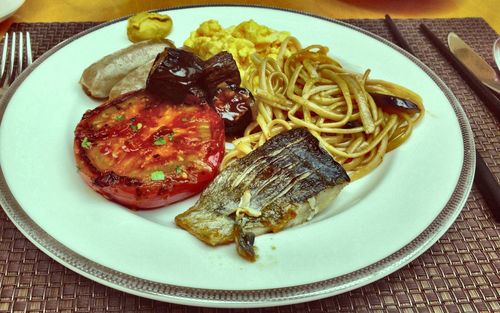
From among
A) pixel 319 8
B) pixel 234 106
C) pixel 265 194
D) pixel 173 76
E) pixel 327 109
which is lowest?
pixel 319 8

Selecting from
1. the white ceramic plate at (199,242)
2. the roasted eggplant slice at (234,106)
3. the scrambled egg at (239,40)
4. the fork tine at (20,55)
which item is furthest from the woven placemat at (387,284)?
the scrambled egg at (239,40)

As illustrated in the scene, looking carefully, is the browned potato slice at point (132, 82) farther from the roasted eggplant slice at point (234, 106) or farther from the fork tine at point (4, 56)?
the fork tine at point (4, 56)

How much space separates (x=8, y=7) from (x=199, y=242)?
3.26 meters

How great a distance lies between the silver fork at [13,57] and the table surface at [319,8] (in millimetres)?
518

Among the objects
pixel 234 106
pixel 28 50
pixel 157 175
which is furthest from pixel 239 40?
pixel 157 175

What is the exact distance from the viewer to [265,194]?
251 cm

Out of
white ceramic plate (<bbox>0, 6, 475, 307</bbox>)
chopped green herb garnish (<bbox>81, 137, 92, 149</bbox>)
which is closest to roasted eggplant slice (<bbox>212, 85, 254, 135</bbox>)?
white ceramic plate (<bbox>0, 6, 475, 307</bbox>)

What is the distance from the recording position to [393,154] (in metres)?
3.10

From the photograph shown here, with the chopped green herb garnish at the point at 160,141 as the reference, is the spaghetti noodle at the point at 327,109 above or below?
below

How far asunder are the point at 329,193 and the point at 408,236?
44 cm

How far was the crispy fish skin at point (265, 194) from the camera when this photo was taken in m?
2.35

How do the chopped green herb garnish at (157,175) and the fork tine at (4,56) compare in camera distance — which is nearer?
the chopped green herb garnish at (157,175)

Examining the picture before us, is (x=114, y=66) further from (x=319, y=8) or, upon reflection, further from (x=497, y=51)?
(x=497, y=51)

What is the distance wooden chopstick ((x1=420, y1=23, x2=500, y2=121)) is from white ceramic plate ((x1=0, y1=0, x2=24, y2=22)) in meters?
3.55
